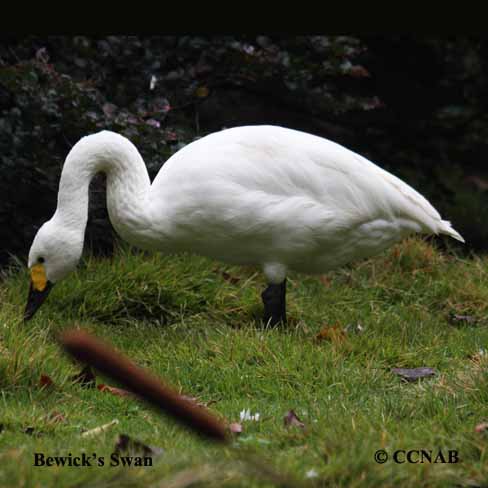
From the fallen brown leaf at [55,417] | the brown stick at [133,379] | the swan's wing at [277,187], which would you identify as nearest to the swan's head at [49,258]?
the swan's wing at [277,187]

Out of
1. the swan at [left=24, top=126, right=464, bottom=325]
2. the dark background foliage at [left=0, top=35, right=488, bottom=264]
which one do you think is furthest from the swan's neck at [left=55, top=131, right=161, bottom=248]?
the dark background foliage at [left=0, top=35, right=488, bottom=264]

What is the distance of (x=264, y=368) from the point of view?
4266mm

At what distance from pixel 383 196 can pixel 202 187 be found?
3.46 ft

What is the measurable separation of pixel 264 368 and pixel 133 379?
337cm

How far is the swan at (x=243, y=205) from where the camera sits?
4.73m

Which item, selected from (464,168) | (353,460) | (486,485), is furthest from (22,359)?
(464,168)

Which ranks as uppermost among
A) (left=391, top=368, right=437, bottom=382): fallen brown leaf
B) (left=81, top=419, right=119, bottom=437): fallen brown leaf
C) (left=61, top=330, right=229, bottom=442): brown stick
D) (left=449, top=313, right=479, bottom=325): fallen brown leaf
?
(left=61, top=330, right=229, bottom=442): brown stick

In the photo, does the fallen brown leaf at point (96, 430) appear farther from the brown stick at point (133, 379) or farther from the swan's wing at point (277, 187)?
the brown stick at point (133, 379)

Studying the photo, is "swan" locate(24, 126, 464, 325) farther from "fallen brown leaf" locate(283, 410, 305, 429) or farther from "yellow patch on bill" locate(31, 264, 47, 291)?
"fallen brown leaf" locate(283, 410, 305, 429)

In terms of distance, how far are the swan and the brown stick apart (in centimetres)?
373

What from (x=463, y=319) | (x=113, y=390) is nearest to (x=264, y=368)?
A: (x=113, y=390)

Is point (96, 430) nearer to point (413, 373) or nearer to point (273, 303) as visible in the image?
point (413, 373)

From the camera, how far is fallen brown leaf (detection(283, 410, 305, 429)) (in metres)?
3.32

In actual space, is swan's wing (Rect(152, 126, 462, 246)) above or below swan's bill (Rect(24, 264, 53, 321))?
above
